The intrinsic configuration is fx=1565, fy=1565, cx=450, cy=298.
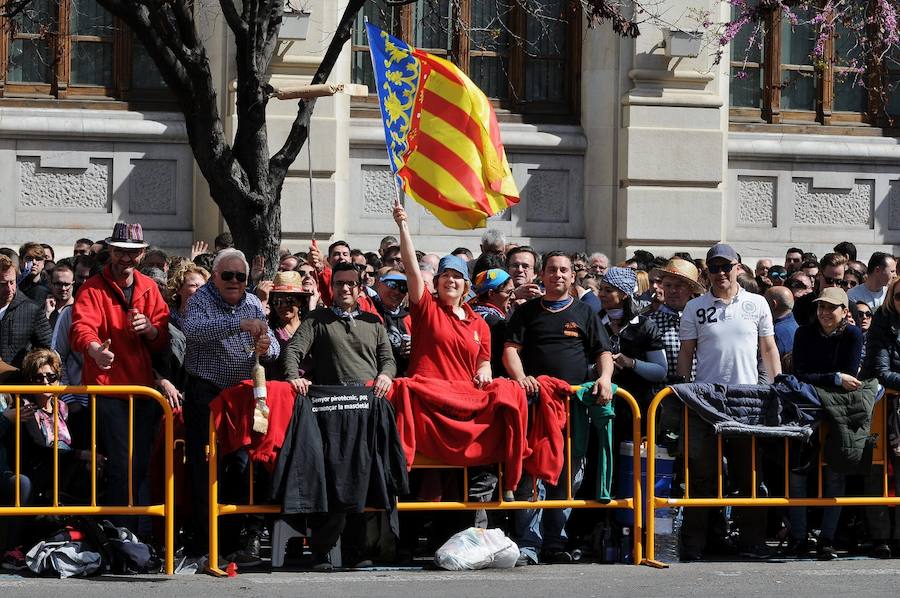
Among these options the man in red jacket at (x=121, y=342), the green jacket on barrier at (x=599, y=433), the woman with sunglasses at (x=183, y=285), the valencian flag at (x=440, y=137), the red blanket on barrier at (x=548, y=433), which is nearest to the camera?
the man in red jacket at (x=121, y=342)

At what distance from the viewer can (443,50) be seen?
18562mm

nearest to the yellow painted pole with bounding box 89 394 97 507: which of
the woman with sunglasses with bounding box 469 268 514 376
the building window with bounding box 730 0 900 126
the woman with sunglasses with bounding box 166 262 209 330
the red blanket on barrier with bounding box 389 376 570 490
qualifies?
the woman with sunglasses with bounding box 166 262 209 330

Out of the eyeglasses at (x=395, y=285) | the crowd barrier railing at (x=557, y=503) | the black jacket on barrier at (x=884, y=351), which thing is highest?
the eyeglasses at (x=395, y=285)

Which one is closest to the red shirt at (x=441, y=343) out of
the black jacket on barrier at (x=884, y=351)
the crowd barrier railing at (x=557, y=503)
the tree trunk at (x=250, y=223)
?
the crowd barrier railing at (x=557, y=503)

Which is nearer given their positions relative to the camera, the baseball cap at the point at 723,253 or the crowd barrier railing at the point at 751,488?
the crowd barrier railing at the point at 751,488

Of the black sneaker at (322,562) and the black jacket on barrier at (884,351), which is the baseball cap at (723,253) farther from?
the black sneaker at (322,562)

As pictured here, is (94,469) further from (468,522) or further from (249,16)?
(249,16)

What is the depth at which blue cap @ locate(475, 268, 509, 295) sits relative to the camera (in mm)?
10781

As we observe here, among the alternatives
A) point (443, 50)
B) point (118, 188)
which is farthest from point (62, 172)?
point (443, 50)

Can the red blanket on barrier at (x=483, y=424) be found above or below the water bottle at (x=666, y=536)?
above

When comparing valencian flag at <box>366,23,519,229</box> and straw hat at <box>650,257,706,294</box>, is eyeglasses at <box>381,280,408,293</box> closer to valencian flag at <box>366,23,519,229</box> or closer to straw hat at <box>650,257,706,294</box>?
valencian flag at <box>366,23,519,229</box>

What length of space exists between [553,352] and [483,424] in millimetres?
697

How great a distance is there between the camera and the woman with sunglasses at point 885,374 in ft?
32.9

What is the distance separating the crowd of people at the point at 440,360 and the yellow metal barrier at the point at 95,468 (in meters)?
0.12
